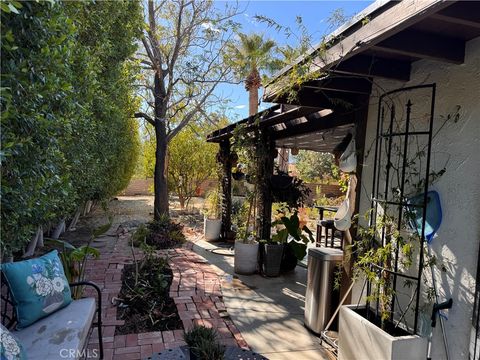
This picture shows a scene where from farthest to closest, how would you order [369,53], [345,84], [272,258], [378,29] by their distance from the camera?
[272,258] → [345,84] → [369,53] → [378,29]

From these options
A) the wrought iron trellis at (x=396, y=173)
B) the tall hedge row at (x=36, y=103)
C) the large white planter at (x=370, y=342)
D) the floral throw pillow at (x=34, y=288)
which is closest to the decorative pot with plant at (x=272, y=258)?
the wrought iron trellis at (x=396, y=173)

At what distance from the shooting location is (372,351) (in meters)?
2.36

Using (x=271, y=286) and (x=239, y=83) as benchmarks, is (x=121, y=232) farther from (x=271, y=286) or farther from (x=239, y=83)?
(x=239, y=83)

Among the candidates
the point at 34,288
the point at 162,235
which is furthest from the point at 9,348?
the point at 162,235

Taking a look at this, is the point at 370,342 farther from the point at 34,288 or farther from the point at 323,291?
the point at 34,288

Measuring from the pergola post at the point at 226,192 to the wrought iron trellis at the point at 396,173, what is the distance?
5.48 m

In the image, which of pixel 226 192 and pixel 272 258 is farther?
pixel 226 192

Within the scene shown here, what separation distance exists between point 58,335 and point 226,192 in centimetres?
633

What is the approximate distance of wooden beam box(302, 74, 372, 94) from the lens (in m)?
2.98

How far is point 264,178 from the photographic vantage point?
5.80 metres

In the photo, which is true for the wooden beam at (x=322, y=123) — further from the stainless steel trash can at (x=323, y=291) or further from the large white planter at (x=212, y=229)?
the large white planter at (x=212, y=229)

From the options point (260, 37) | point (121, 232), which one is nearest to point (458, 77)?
point (121, 232)

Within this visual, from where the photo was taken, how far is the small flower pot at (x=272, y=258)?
5449 mm

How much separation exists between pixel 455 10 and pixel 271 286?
4.27 meters
